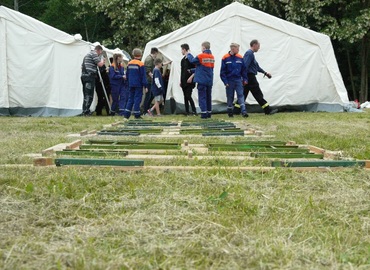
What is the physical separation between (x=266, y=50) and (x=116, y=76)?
4.82 meters

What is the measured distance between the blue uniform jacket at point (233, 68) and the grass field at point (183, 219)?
341 inches

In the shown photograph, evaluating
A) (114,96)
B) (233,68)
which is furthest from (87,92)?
(233,68)

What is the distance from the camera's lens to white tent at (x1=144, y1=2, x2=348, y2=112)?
15625 millimetres

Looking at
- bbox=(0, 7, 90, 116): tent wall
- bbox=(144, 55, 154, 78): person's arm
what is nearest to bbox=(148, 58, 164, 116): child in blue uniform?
bbox=(144, 55, 154, 78): person's arm

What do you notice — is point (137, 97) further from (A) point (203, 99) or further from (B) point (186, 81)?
(B) point (186, 81)

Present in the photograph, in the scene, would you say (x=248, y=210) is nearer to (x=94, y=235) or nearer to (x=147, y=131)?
(x=94, y=235)

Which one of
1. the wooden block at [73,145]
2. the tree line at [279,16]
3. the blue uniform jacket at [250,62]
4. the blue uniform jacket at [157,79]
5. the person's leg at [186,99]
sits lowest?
the wooden block at [73,145]

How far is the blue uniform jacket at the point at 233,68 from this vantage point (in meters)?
12.8

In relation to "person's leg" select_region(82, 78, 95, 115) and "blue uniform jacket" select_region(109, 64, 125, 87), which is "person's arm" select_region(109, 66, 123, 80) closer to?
"blue uniform jacket" select_region(109, 64, 125, 87)

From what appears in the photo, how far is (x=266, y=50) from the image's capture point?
15805 mm

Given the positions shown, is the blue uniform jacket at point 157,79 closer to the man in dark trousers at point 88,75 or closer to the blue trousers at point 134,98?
the man in dark trousers at point 88,75

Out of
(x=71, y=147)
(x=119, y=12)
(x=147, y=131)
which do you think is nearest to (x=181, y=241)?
(x=71, y=147)

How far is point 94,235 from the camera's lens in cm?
250

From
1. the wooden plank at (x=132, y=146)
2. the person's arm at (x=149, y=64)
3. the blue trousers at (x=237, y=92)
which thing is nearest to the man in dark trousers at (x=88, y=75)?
the person's arm at (x=149, y=64)
